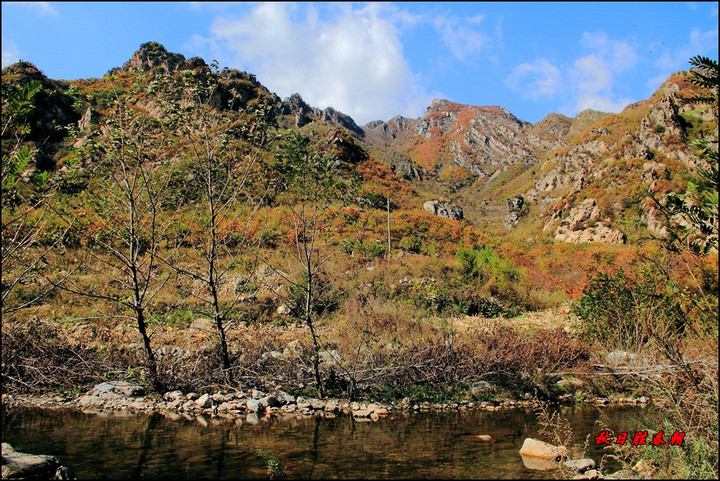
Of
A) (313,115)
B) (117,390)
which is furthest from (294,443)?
(313,115)

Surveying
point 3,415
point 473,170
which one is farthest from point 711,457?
point 473,170

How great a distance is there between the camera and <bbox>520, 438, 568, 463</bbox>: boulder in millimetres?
4912

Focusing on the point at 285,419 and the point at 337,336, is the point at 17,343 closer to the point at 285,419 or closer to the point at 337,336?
the point at 285,419

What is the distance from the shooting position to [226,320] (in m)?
12.0

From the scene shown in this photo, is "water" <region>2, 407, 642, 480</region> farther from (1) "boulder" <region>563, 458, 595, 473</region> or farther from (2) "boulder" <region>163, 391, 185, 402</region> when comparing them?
(2) "boulder" <region>163, 391, 185, 402</region>

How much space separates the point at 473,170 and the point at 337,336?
95059 mm

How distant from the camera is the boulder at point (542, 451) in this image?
16.1ft

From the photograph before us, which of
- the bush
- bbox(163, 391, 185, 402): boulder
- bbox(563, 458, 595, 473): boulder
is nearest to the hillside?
bbox(163, 391, 185, 402): boulder

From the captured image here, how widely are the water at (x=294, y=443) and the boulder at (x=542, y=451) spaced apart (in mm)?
136

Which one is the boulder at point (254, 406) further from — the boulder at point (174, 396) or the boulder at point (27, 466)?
the boulder at point (27, 466)

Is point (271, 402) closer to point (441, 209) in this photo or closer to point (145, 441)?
point (145, 441)

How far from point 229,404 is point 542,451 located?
4.74 metres

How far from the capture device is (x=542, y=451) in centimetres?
507

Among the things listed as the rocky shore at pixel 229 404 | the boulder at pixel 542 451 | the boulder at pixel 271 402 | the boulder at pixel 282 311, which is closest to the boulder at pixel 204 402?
the rocky shore at pixel 229 404
